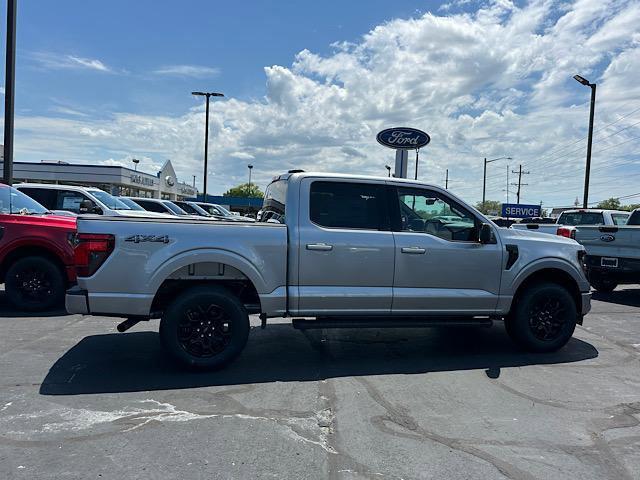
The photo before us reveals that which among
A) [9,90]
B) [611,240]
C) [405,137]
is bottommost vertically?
[611,240]

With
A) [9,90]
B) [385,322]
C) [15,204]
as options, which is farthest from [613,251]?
[9,90]

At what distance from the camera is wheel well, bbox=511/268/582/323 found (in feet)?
20.9

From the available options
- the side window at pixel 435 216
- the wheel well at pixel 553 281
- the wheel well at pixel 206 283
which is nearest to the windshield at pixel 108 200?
the wheel well at pixel 206 283

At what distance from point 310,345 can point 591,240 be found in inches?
284

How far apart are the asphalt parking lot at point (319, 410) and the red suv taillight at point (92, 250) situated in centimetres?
110

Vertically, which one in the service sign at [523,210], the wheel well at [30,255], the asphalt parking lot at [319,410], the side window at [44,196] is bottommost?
the asphalt parking lot at [319,410]

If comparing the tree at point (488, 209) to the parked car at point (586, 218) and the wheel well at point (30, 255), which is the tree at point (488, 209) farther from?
the wheel well at point (30, 255)

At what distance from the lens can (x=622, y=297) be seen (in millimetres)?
11430

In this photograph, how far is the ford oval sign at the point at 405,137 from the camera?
14.8 m

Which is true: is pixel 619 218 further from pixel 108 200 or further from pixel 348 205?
pixel 108 200

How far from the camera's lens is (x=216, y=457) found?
11.7 ft

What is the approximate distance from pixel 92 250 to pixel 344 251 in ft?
8.18

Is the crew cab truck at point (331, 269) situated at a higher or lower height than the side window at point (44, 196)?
lower

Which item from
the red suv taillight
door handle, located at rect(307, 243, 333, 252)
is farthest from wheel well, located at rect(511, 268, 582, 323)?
the red suv taillight
